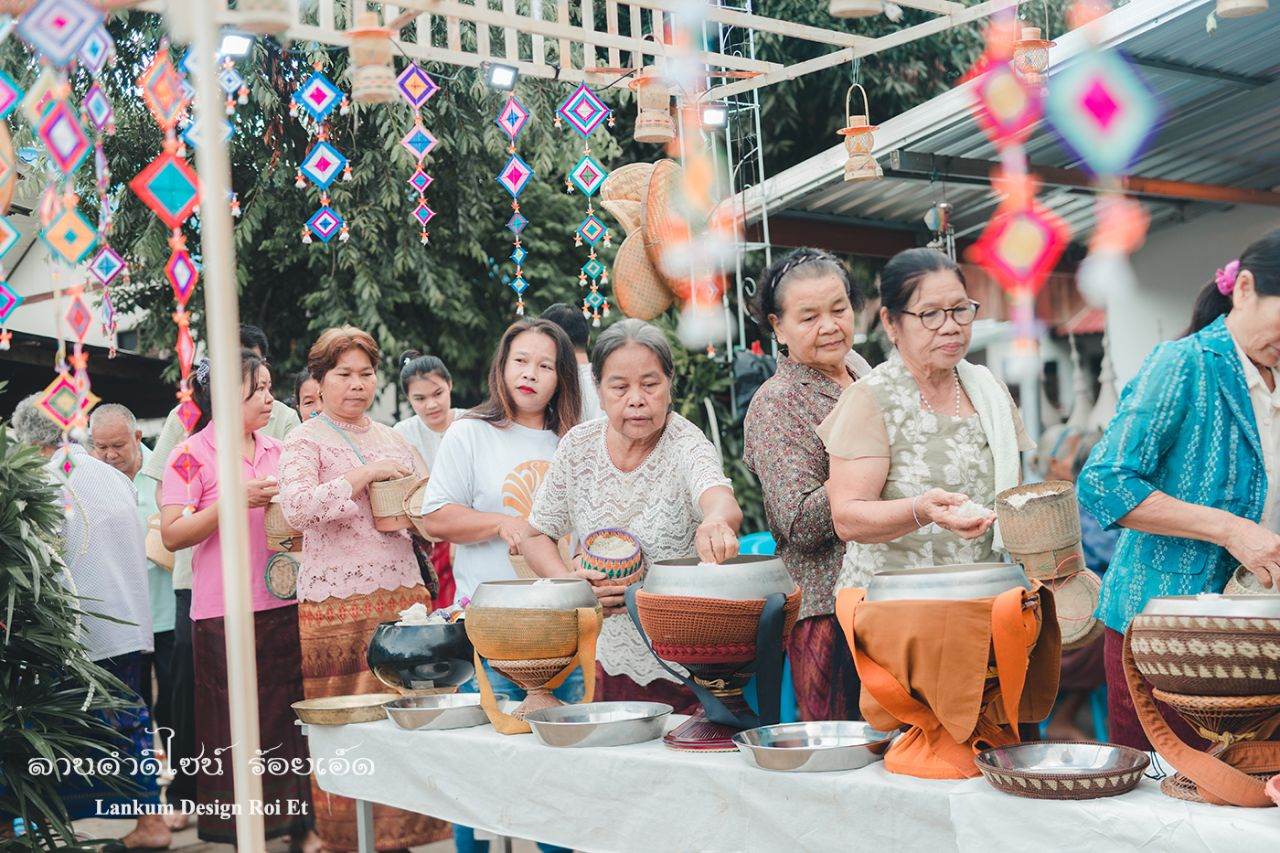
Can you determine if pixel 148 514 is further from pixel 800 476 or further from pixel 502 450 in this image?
pixel 800 476

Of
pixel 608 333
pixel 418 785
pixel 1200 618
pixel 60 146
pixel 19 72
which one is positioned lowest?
pixel 418 785

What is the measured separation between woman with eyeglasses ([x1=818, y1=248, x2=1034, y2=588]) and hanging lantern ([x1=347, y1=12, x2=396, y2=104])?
1.23m

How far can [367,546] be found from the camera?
379 centimetres

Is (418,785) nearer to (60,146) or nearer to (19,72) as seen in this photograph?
(60,146)

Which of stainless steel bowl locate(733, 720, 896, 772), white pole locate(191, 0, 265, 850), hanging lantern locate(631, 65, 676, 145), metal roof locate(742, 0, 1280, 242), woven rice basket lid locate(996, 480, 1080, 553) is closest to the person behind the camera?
white pole locate(191, 0, 265, 850)

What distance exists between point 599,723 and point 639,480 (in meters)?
0.60

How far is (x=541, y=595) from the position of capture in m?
2.47

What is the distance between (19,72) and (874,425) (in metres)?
7.23

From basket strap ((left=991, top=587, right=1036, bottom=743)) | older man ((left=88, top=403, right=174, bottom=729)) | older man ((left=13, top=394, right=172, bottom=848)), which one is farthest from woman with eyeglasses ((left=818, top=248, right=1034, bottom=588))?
older man ((left=88, top=403, right=174, bottom=729))

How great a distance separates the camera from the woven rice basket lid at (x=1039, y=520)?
83.7 inches

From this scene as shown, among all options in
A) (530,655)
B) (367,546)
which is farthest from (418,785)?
(367,546)

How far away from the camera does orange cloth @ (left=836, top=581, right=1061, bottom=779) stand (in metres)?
1.79

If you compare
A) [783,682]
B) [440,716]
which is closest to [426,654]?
[440,716]

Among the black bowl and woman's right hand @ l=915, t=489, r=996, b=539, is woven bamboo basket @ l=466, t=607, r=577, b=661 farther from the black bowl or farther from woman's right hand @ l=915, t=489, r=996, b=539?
woman's right hand @ l=915, t=489, r=996, b=539
